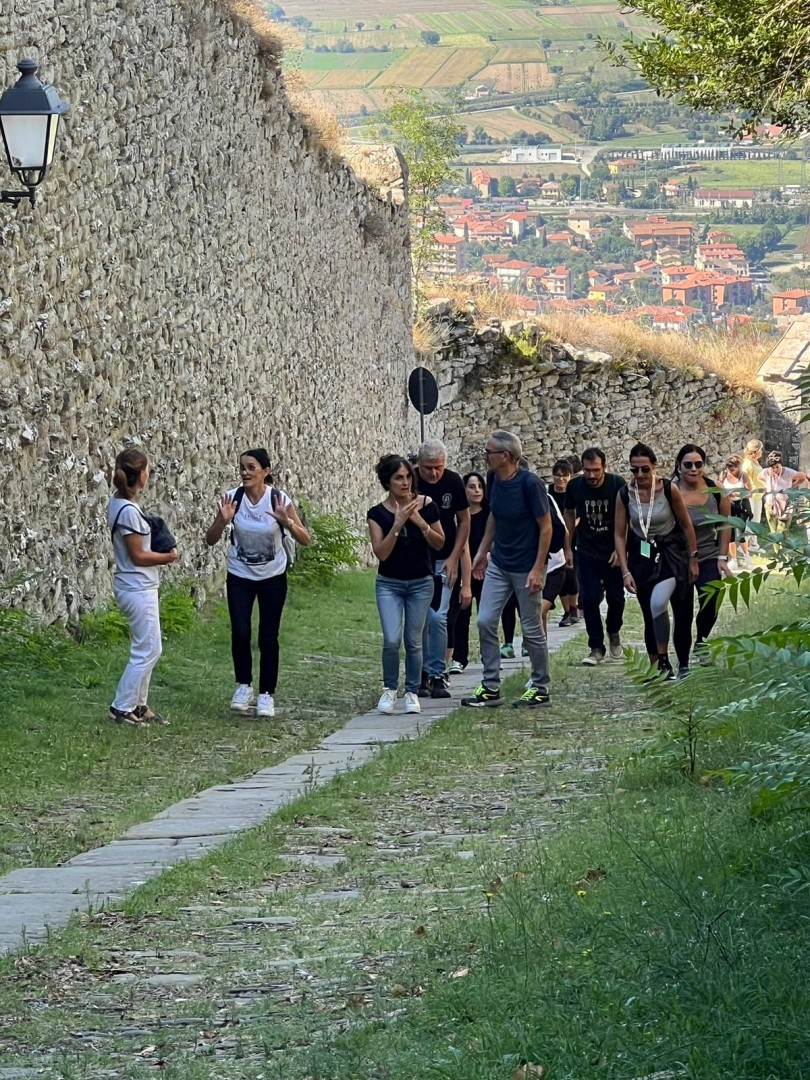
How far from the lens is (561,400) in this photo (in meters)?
32.0

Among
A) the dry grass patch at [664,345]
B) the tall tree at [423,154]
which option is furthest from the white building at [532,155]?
the dry grass patch at [664,345]

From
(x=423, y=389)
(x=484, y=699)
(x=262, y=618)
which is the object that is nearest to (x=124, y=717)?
(x=262, y=618)

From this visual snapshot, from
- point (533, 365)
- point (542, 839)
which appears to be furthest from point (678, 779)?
point (533, 365)

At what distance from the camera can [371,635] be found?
15.2m

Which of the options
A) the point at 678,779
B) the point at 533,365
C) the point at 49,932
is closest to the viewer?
the point at 49,932

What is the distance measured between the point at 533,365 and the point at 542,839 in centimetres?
2533

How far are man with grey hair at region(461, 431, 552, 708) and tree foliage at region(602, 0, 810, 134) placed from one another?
6102 millimetres

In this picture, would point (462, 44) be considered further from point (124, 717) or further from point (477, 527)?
point (124, 717)

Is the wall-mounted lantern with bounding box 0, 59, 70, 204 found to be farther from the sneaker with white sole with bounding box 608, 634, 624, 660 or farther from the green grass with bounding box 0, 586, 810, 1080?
the sneaker with white sole with bounding box 608, 634, 624, 660

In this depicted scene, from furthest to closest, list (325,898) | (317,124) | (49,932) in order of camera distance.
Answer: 1. (317,124)
2. (325,898)
3. (49,932)

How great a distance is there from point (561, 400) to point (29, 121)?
22.7m

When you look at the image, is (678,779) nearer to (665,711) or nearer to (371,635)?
(665,711)

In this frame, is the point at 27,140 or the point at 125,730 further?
the point at 27,140

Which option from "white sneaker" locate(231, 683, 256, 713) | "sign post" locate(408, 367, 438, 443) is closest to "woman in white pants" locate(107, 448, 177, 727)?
"white sneaker" locate(231, 683, 256, 713)
